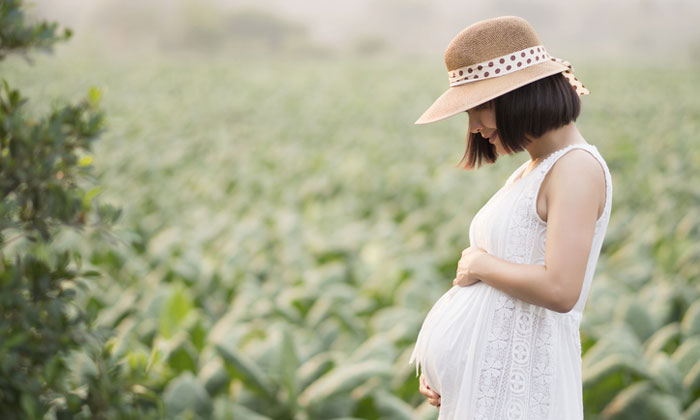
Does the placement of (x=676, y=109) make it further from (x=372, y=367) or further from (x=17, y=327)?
(x=17, y=327)

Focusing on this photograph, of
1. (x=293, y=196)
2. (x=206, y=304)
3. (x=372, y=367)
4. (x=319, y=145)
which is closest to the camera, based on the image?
(x=372, y=367)

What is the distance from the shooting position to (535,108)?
4.77ft

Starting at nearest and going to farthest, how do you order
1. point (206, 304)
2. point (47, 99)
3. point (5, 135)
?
1. point (5, 135)
2. point (206, 304)
3. point (47, 99)

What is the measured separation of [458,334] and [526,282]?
21cm

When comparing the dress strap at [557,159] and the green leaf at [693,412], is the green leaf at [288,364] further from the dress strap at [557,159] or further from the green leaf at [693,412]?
the dress strap at [557,159]

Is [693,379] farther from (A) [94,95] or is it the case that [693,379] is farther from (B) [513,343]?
(A) [94,95]

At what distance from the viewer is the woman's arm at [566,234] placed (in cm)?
138

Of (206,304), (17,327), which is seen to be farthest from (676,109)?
(17,327)

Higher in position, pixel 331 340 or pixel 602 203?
pixel 602 203

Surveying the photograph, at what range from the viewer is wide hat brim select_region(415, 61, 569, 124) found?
1423 mm

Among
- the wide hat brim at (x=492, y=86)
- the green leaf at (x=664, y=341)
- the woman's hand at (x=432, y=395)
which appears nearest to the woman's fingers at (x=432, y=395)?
the woman's hand at (x=432, y=395)

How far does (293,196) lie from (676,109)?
8392mm

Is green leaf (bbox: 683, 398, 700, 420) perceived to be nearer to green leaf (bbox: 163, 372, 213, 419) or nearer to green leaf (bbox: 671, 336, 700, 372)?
green leaf (bbox: 671, 336, 700, 372)

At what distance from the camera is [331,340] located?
3662mm
